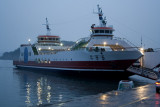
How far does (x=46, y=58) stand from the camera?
4931cm

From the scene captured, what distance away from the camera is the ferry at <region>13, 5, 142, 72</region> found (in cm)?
3234

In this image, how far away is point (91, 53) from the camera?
34.1 m

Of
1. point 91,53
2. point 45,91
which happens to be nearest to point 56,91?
point 45,91

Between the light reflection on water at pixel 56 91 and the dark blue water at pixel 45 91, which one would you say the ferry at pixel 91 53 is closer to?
the dark blue water at pixel 45 91

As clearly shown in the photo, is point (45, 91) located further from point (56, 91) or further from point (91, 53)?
point (91, 53)

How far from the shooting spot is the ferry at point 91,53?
106 ft

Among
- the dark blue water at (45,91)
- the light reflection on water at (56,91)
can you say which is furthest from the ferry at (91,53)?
the light reflection on water at (56,91)

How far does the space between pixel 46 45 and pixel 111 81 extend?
29.5 meters

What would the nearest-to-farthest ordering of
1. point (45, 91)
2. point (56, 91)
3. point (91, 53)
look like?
point (56, 91)
point (45, 91)
point (91, 53)

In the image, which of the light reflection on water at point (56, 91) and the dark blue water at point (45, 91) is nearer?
the dark blue water at point (45, 91)

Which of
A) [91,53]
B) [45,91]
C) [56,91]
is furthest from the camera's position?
[91,53]

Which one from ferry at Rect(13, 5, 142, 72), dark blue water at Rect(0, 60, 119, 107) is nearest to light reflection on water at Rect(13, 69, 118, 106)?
dark blue water at Rect(0, 60, 119, 107)

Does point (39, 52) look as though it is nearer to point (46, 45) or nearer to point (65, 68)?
point (46, 45)

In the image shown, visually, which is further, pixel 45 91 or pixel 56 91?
pixel 45 91
